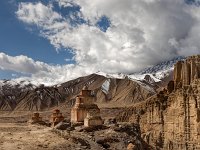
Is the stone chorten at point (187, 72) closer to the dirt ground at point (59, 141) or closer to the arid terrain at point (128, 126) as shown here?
the arid terrain at point (128, 126)

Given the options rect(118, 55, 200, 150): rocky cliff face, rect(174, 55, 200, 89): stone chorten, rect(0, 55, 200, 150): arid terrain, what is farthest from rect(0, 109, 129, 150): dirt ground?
rect(174, 55, 200, 89): stone chorten

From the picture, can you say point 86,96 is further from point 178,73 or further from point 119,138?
point 178,73

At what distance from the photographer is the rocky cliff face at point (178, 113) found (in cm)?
7613

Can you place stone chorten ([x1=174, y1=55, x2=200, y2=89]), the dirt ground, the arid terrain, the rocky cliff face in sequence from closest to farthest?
the dirt ground < the arid terrain < the rocky cliff face < stone chorten ([x1=174, y1=55, x2=200, y2=89])

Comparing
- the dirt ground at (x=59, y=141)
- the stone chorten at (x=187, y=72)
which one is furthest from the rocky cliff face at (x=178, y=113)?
the dirt ground at (x=59, y=141)

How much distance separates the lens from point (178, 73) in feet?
282

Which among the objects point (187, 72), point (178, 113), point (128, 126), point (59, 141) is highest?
point (187, 72)

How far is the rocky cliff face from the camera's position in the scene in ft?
250

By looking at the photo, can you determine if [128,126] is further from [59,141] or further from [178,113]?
[178,113]

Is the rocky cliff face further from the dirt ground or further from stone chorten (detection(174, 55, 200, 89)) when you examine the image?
the dirt ground

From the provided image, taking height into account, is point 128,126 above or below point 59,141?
above

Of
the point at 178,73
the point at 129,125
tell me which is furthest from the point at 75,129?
the point at 178,73

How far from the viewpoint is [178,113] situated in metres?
81.4

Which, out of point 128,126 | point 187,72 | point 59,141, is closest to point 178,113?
point 187,72
